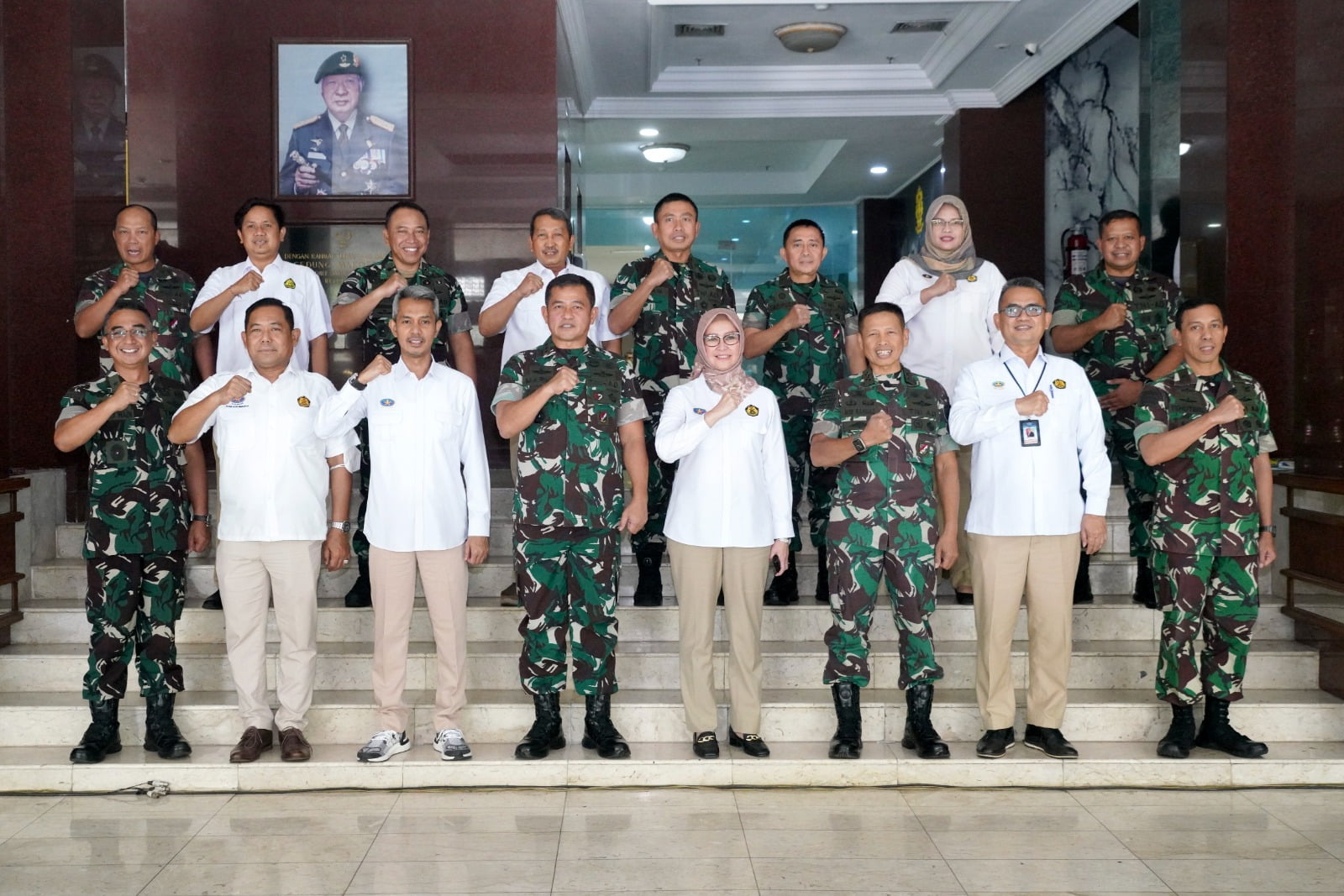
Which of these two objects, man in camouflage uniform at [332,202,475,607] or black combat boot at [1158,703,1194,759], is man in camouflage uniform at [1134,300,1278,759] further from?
man in camouflage uniform at [332,202,475,607]

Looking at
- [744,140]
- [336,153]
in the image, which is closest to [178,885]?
[336,153]

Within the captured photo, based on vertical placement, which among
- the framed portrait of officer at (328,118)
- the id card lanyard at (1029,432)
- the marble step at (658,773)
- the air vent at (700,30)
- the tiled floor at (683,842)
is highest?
the air vent at (700,30)

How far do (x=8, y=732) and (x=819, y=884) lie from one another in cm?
308

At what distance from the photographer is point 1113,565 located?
16.9 feet

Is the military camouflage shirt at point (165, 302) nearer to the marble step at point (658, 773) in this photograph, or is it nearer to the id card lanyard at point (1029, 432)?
the marble step at point (658, 773)

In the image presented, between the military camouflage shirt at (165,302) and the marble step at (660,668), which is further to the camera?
the military camouflage shirt at (165,302)

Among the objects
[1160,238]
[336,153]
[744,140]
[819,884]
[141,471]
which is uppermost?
[744,140]

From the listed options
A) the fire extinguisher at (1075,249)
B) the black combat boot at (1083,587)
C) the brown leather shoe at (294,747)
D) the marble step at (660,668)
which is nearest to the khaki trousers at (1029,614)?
the marble step at (660,668)

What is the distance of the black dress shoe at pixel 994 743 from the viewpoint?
412 centimetres

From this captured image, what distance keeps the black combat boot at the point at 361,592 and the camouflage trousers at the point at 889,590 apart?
1.98 m

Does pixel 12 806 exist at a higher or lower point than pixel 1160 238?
lower

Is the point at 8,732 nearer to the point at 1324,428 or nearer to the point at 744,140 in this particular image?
the point at 1324,428

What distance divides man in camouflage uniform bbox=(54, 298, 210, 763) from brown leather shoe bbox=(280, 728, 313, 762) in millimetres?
370

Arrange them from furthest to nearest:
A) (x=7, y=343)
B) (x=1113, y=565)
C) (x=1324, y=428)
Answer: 1. (x=7, y=343)
2. (x=1113, y=565)
3. (x=1324, y=428)
